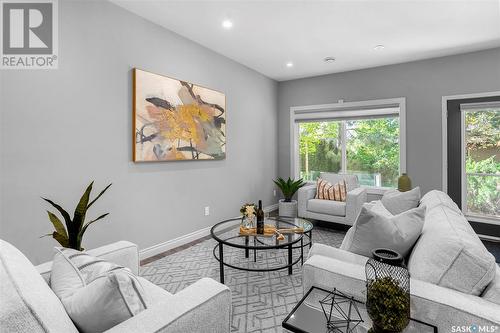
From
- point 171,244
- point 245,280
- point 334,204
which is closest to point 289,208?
point 334,204

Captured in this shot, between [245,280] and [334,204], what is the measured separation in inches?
78.7

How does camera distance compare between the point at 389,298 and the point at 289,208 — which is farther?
the point at 289,208

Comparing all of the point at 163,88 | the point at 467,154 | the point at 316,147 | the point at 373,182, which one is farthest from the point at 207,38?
the point at 467,154

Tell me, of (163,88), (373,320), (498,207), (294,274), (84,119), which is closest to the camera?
(373,320)

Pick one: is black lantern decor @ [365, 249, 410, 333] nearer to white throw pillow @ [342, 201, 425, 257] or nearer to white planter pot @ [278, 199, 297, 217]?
white throw pillow @ [342, 201, 425, 257]

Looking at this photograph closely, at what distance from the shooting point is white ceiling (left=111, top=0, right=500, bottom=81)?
2.67m

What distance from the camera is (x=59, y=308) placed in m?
0.83

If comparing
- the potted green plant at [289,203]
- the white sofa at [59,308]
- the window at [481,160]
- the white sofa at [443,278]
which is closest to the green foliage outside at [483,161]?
the window at [481,160]

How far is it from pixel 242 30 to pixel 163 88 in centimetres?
115

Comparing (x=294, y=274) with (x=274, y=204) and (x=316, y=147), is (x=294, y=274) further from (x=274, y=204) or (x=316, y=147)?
(x=316, y=147)

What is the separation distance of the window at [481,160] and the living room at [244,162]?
0.7 inches

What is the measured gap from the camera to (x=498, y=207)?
3754 millimetres

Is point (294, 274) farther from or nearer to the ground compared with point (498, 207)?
nearer to the ground

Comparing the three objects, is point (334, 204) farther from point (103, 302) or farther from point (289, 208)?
point (103, 302)
